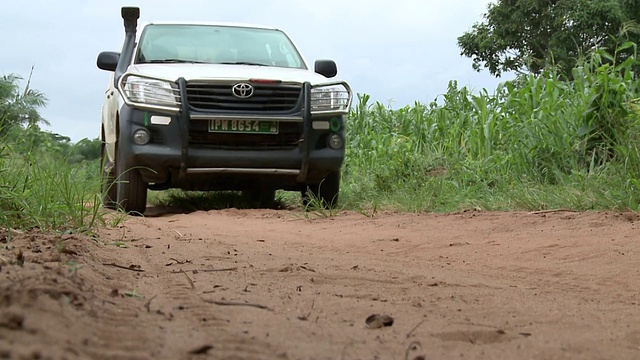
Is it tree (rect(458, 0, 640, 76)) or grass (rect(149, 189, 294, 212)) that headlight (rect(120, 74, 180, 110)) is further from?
tree (rect(458, 0, 640, 76))

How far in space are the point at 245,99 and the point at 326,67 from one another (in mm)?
1079

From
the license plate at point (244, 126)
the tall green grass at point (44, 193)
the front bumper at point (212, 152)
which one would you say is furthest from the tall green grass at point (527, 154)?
the tall green grass at point (44, 193)

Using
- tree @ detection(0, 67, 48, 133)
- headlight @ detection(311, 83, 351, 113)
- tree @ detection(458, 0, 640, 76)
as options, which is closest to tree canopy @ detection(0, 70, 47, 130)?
tree @ detection(0, 67, 48, 133)

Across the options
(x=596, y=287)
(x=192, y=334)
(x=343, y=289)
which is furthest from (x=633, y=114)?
(x=192, y=334)

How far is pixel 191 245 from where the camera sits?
5.18 metres

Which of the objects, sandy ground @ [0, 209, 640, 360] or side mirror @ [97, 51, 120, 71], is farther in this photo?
side mirror @ [97, 51, 120, 71]

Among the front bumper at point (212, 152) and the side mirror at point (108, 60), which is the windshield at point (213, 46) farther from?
the front bumper at point (212, 152)

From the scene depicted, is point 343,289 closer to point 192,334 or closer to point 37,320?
point 192,334

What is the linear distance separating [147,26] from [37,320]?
7211mm

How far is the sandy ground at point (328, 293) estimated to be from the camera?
2297 mm

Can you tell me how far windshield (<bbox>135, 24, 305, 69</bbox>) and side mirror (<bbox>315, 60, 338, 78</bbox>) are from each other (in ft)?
1.09

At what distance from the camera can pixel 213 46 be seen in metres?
8.80

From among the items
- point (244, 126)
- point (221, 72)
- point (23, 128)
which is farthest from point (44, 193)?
point (221, 72)

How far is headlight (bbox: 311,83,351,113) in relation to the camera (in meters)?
8.13
